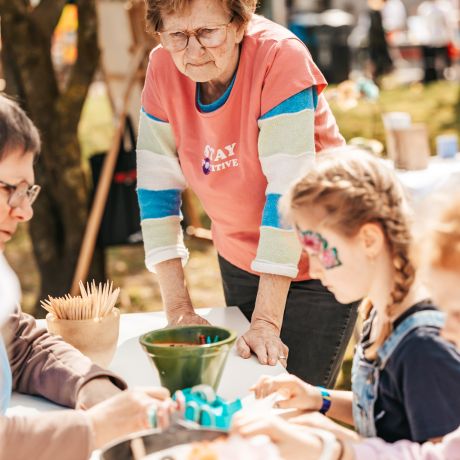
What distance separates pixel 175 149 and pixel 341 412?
0.90 meters

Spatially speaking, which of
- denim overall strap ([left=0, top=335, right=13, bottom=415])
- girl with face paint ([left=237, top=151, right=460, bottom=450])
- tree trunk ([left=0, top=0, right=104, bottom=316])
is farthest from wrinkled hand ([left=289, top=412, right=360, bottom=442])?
tree trunk ([left=0, top=0, right=104, bottom=316])

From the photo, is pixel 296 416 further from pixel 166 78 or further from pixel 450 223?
pixel 166 78

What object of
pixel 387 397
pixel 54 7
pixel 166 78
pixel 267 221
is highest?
pixel 54 7

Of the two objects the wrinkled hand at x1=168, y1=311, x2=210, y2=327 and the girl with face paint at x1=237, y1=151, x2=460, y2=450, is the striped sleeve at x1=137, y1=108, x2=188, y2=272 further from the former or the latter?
the girl with face paint at x1=237, y1=151, x2=460, y2=450

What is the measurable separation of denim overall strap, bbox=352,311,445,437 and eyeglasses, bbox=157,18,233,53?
2.63 ft

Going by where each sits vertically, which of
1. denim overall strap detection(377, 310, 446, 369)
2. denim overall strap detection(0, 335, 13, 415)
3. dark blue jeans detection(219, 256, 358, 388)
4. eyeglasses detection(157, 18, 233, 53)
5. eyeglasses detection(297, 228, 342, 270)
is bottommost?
dark blue jeans detection(219, 256, 358, 388)

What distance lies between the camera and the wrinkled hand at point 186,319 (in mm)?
2041

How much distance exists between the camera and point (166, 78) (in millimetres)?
2129

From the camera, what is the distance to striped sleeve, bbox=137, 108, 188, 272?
2.18 m

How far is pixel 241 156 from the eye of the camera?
79.4 inches

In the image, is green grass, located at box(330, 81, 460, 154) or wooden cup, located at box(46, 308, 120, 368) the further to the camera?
green grass, located at box(330, 81, 460, 154)

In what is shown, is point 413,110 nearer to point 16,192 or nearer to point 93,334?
point 93,334

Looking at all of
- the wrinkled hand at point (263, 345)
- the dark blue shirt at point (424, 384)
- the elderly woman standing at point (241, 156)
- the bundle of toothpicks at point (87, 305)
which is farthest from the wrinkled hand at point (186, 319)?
the dark blue shirt at point (424, 384)

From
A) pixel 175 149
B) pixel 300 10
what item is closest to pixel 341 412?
pixel 175 149
